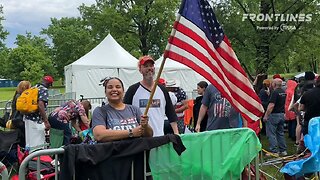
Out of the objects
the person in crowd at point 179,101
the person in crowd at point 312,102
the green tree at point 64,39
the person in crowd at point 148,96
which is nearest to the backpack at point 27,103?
the person in crowd at point 179,101

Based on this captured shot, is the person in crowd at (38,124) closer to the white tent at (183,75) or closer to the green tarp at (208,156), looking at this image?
the green tarp at (208,156)

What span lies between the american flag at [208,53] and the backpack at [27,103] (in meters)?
4.56

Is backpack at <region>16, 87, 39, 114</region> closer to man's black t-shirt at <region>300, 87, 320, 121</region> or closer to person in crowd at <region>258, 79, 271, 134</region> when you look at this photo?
man's black t-shirt at <region>300, 87, 320, 121</region>

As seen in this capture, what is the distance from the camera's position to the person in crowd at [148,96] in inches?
184

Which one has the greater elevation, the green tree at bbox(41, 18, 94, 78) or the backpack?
the green tree at bbox(41, 18, 94, 78)

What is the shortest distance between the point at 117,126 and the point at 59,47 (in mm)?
69443

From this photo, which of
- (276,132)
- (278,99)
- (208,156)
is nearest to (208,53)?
(208,156)

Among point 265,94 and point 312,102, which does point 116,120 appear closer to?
point 312,102

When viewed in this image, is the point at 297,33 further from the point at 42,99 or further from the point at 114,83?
the point at 114,83

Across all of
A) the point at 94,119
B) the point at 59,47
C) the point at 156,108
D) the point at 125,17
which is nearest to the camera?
the point at 94,119

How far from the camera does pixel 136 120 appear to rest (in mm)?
4070

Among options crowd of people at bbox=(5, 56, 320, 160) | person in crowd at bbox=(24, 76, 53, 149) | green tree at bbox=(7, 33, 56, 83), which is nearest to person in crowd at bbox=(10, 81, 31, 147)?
crowd of people at bbox=(5, 56, 320, 160)

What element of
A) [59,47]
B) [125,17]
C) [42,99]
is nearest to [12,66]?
[59,47]

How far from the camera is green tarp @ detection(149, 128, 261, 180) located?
3938 millimetres
